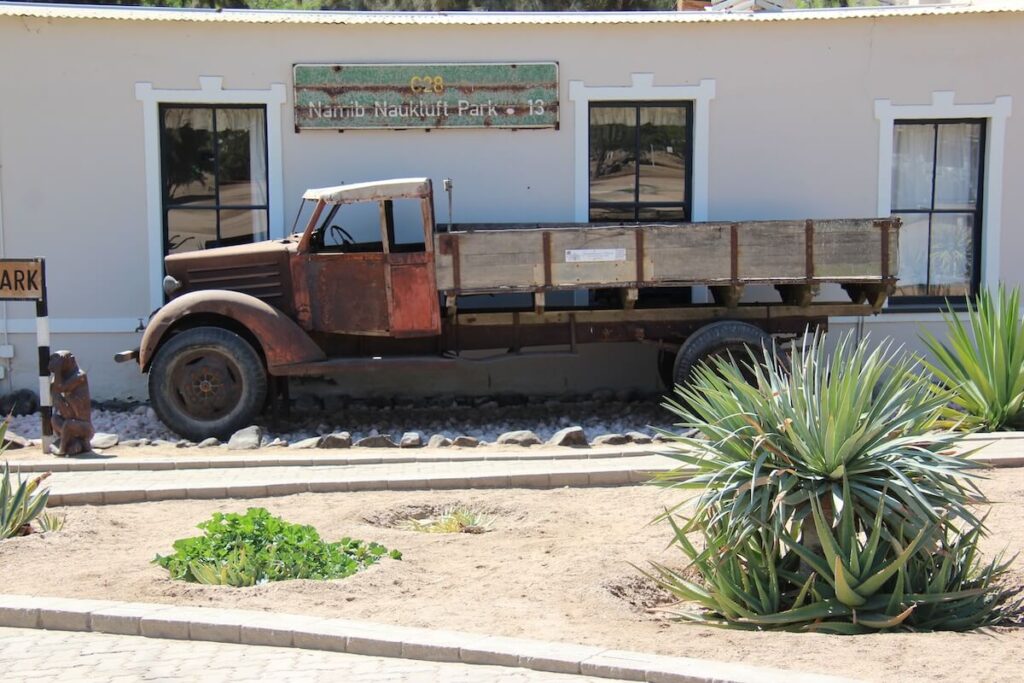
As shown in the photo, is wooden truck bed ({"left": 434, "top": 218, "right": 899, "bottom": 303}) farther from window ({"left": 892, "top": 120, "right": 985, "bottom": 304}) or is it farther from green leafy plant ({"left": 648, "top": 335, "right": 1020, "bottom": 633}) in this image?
green leafy plant ({"left": 648, "top": 335, "right": 1020, "bottom": 633})

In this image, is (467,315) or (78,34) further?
(78,34)

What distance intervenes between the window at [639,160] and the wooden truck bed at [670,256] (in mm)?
1863

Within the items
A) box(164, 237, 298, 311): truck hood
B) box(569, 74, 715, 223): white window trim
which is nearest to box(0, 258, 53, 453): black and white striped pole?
box(164, 237, 298, 311): truck hood

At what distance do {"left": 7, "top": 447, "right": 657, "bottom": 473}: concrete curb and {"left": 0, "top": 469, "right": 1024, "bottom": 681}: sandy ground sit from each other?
1.10 m

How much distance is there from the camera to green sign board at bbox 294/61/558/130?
11297 millimetres

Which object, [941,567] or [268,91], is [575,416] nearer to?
[268,91]

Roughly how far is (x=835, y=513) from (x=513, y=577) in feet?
5.27

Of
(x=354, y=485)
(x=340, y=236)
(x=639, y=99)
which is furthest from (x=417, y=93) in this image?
(x=354, y=485)

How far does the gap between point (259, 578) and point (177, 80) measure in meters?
7.05

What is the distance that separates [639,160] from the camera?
11719 mm

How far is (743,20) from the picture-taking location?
11.4 meters

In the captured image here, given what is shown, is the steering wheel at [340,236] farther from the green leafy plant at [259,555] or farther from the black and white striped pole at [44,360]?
the green leafy plant at [259,555]

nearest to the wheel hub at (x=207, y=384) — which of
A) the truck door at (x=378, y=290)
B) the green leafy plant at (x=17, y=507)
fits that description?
the truck door at (x=378, y=290)

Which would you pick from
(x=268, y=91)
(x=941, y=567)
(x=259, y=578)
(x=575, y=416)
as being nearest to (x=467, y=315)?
(x=575, y=416)
